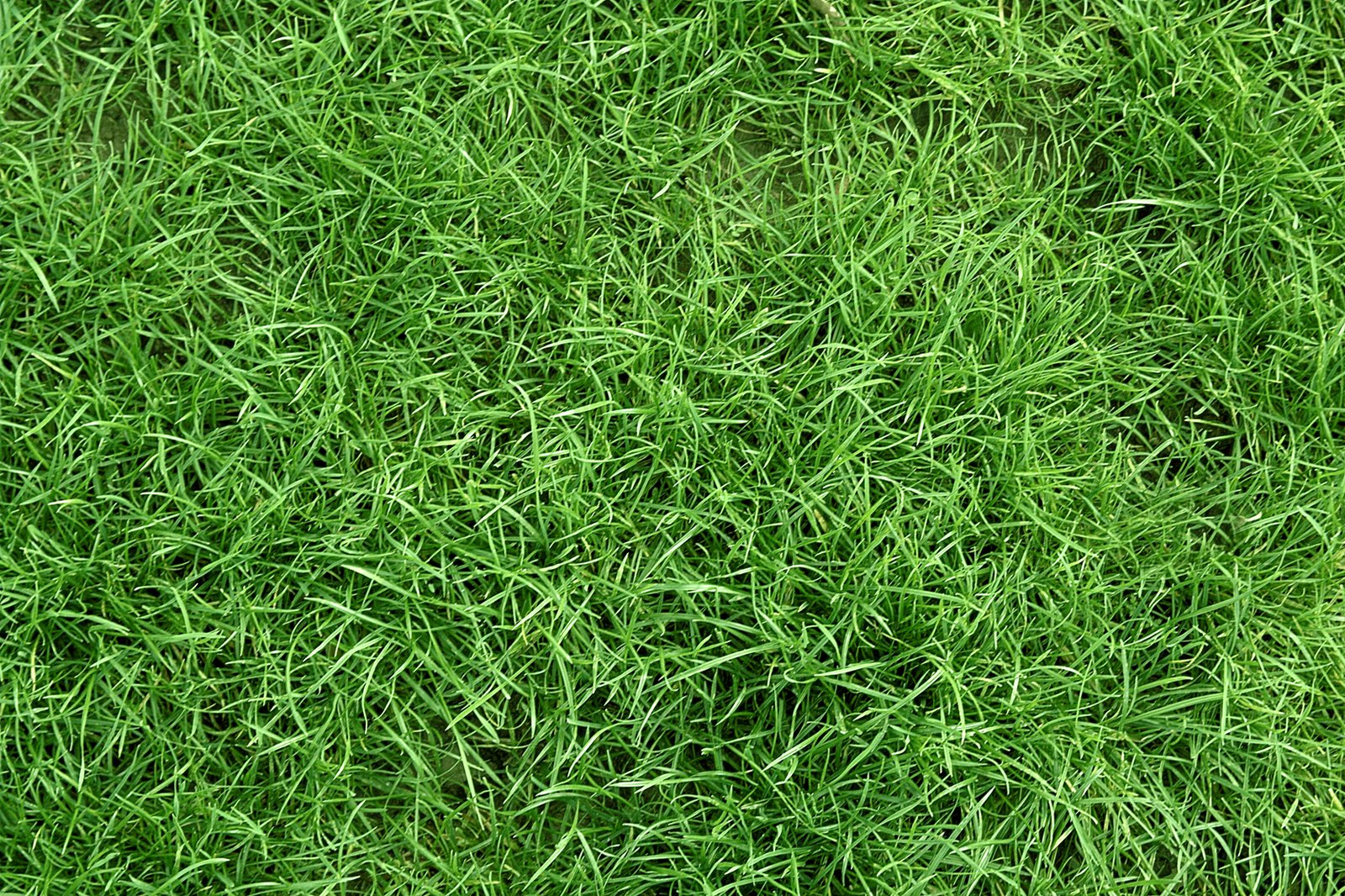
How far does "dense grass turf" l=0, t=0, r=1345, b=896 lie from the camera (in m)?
2.21

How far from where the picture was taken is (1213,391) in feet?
7.90

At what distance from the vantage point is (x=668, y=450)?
2299 millimetres

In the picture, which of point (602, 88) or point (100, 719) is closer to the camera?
point (100, 719)

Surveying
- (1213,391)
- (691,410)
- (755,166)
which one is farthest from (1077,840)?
(755,166)

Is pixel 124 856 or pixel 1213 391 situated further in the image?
pixel 1213 391

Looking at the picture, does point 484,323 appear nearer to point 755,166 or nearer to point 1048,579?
point 755,166

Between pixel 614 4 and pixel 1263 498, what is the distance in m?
1.66

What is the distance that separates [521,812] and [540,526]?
1.74 ft

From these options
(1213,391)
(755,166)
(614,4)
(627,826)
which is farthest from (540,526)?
(1213,391)

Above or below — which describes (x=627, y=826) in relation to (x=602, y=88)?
below

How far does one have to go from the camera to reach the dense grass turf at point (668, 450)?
7.24 ft

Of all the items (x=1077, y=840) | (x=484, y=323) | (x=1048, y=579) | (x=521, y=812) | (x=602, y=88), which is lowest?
(x=1077, y=840)

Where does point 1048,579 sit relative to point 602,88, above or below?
below

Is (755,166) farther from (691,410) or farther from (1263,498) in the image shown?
(1263,498)
